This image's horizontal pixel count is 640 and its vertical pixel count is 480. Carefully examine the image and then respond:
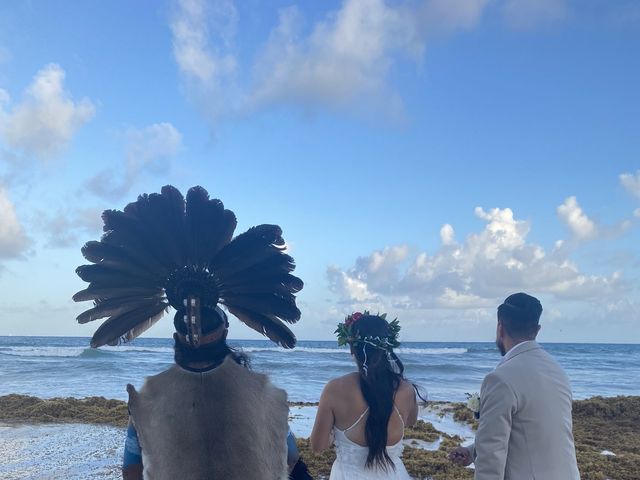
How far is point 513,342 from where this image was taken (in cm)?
333

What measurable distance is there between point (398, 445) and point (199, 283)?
6.26 ft

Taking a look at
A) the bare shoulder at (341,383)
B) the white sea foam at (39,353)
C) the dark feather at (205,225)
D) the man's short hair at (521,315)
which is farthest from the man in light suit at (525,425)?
the white sea foam at (39,353)

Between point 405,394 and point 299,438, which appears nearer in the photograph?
point 405,394

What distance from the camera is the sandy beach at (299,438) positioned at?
7.87 m

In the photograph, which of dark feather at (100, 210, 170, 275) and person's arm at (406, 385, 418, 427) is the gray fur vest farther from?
person's arm at (406, 385, 418, 427)

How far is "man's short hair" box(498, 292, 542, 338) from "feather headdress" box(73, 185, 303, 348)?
148 centimetres

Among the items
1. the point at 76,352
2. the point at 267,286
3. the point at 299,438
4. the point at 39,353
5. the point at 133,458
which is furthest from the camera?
the point at 76,352

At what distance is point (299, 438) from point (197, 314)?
27.3ft

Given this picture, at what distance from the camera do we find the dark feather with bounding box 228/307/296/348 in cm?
249

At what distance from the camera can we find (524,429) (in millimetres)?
3068

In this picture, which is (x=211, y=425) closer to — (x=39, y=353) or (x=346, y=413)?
(x=346, y=413)

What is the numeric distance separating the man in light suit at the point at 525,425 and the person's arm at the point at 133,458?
5.88 feet

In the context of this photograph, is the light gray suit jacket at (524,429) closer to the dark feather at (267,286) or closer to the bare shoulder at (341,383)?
the bare shoulder at (341,383)

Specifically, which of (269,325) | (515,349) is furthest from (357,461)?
(269,325)
